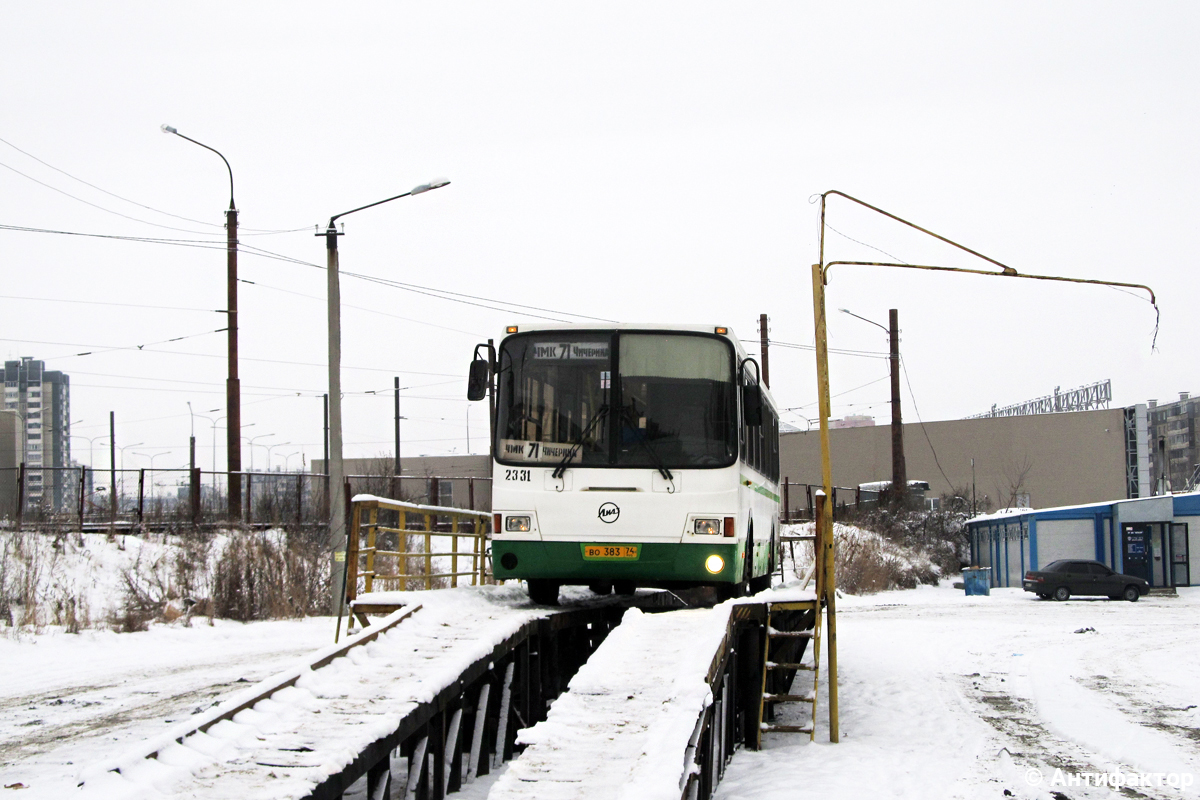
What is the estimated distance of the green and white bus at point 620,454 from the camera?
11695 mm

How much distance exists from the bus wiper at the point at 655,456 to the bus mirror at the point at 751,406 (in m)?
1.01

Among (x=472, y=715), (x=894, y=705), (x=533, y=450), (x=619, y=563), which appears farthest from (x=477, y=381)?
(x=894, y=705)

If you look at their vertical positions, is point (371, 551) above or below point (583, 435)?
below

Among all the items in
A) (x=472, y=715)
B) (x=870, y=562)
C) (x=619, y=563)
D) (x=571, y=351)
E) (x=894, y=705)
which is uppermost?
(x=571, y=351)

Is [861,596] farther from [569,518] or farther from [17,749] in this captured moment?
[17,749]


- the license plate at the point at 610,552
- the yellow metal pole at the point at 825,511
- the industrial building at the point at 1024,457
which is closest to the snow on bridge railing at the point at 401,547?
the license plate at the point at 610,552

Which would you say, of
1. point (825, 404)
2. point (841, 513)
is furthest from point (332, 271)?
point (841, 513)

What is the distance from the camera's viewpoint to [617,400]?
39.4ft

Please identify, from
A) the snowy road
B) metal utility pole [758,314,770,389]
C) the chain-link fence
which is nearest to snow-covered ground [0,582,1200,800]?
the snowy road

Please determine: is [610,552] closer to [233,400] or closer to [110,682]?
[110,682]

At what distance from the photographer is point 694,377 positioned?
12062 millimetres

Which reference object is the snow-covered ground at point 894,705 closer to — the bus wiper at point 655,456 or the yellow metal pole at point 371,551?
the yellow metal pole at point 371,551

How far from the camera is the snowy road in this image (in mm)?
9680

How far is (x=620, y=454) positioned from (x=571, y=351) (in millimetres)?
1196
